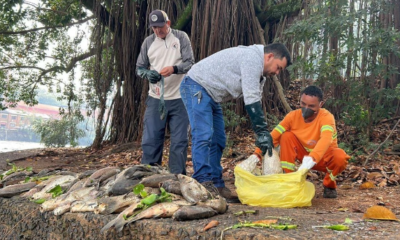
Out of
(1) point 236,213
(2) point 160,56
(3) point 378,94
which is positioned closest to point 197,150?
(1) point 236,213

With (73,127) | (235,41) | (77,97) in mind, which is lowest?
(73,127)

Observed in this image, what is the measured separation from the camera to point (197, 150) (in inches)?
122

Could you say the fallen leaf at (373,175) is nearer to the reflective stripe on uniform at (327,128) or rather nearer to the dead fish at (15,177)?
the reflective stripe on uniform at (327,128)

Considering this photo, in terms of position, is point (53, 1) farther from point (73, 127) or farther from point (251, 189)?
point (251, 189)

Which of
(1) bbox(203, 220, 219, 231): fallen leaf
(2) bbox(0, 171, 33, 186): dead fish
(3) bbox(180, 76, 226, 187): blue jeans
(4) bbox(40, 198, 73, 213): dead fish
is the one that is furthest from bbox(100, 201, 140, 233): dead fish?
(2) bbox(0, 171, 33, 186): dead fish

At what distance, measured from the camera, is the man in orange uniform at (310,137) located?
11.0 feet

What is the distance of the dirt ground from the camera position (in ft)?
7.67

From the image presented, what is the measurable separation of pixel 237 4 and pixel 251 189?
483 cm

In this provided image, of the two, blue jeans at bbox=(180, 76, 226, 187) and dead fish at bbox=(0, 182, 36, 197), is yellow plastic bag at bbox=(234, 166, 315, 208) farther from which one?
dead fish at bbox=(0, 182, 36, 197)

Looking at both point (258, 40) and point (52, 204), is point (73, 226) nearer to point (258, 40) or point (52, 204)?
point (52, 204)

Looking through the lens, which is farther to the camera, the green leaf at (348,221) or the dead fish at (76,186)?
the dead fish at (76,186)

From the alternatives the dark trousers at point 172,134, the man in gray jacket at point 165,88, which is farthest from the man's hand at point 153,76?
the dark trousers at point 172,134

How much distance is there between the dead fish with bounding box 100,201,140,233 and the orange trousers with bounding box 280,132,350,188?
134 centimetres

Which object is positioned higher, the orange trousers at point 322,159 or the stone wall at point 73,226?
the orange trousers at point 322,159
